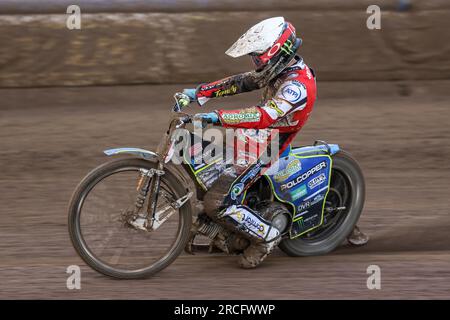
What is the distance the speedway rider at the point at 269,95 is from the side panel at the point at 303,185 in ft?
0.68

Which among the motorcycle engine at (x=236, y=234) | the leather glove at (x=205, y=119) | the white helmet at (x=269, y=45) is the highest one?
the white helmet at (x=269, y=45)

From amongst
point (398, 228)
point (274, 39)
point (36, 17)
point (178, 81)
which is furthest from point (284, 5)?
point (274, 39)

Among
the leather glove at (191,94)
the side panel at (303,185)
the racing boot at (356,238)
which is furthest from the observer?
the racing boot at (356,238)

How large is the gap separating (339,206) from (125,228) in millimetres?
1803

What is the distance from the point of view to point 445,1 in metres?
11.6

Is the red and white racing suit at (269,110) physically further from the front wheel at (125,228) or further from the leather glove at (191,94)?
the front wheel at (125,228)

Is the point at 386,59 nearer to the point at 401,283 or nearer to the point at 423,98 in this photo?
the point at 423,98

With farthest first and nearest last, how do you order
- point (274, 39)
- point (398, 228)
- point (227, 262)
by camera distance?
1. point (398, 228)
2. point (227, 262)
3. point (274, 39)

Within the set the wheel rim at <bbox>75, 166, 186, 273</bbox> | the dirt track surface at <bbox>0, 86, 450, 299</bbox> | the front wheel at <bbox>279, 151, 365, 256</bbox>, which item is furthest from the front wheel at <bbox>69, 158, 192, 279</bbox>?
the front wheel at <bbox>279, 151, 365, 256</bbox>

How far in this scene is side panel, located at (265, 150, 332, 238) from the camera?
5.89 meters

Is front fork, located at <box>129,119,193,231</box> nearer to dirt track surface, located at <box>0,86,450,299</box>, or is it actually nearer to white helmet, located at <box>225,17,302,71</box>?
dirt track surface, located at <box>0,86,450,299</box>

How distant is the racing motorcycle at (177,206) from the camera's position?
17.6ft

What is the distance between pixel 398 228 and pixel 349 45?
5223 millimetres

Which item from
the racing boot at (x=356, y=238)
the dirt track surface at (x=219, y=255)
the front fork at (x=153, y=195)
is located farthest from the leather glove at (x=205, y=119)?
the racing boot at (x=356, y=238)
